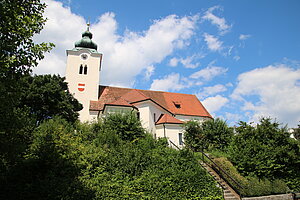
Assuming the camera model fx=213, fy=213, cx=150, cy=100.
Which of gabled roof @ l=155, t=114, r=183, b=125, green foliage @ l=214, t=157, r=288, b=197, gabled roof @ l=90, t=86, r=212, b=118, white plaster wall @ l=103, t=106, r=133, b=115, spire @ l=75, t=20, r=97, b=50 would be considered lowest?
green foliage @ l=214, t=157, r=288, b=197

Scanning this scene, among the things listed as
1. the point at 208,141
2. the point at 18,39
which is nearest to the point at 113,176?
the point at 18,39

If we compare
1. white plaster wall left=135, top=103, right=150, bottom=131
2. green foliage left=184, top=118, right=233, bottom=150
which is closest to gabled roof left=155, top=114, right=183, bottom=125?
green foliage left=184, top=118, right=233, bottom=150

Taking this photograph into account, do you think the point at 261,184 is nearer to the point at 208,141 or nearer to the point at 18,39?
the point at 208,141

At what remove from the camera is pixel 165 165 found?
14.0 metres

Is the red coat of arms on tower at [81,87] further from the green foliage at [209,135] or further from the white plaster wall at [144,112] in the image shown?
the green foliage at [209,135]

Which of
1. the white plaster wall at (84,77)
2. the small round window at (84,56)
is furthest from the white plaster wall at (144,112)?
the small round window at (84,56)

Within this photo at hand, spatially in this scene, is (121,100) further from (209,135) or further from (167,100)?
(167,100)

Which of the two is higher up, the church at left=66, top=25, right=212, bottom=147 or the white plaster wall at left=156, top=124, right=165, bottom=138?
the church at left=66, top=25, right=212, bottom=147

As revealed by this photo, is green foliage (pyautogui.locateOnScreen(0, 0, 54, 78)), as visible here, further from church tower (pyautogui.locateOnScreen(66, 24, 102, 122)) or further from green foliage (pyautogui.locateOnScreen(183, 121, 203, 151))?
church tower (pyautogui.locateOnScreen(66, 24, 102, 122))

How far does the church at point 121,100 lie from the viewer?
1069 inches

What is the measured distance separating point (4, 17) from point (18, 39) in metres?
0.64

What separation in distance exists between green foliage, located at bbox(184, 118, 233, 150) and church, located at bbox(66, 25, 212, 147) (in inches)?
50.4

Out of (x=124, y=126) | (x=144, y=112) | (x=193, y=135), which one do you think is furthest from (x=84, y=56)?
(x=193, y=135)

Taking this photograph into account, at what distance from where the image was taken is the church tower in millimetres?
33438
